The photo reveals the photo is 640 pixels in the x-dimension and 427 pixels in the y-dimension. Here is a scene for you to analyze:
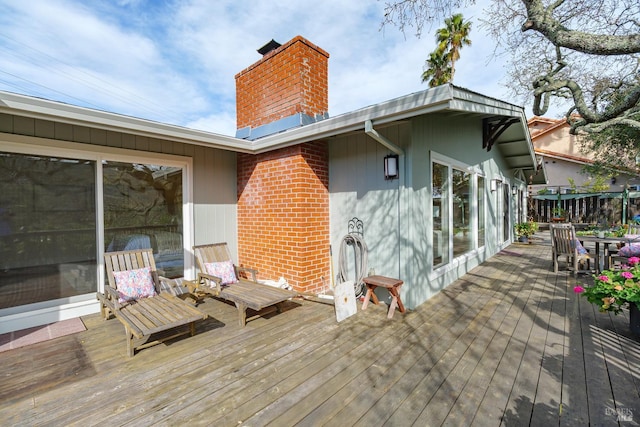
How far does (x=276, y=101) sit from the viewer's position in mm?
5242

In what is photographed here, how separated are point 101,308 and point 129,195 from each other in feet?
5.27

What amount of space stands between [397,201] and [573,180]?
19797 millimetres

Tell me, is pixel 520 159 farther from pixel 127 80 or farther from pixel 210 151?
pixel 127 80

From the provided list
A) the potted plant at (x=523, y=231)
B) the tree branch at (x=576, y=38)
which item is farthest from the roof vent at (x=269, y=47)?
the potted plant at (x=523, y=231)

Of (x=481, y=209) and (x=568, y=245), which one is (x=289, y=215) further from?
(x=568, y=245)

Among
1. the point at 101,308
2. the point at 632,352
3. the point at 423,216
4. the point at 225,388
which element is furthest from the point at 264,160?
the point at 632,352

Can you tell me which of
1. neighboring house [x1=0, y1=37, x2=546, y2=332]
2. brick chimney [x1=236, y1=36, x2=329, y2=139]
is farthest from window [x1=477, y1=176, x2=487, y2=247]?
brick chimney [x1=236, y1=36, x2=329, y2=139]

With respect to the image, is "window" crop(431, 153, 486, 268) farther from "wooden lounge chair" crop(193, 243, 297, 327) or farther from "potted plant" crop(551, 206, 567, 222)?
"potted plant" crop(551, 206, 567, 222)

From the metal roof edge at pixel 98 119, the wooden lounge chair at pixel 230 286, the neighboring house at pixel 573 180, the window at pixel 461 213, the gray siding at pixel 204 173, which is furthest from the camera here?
the neighboring house at pixel 573 180

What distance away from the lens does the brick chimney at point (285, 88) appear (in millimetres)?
4875

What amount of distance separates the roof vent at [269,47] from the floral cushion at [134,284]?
15.0ft

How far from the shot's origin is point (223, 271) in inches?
174

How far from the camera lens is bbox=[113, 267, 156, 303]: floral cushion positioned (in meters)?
3.58

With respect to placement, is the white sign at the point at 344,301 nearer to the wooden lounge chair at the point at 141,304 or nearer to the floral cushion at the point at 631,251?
the wooden lounge chair at the point at 141,304
